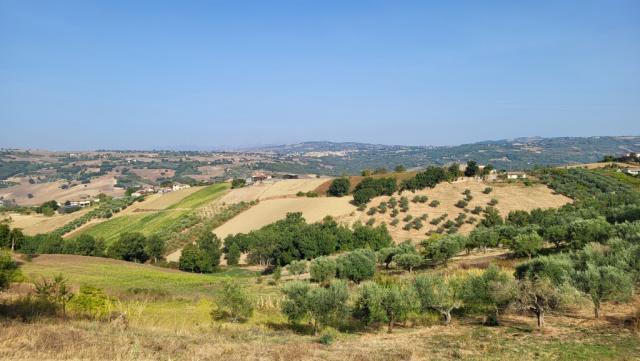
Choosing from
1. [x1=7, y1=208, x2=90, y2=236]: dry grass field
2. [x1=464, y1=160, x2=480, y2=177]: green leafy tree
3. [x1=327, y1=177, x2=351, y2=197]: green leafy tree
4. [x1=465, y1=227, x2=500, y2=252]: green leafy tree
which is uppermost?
[x1=464, y1=160, x2=480, y2=177]: green leafy tree

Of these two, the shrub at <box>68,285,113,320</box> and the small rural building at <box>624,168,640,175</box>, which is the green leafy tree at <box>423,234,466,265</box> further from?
the small rural building at <box>624,168,640,175</box>

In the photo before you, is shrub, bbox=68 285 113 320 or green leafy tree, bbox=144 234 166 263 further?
green leafy tree, bbox=144 234 166 263

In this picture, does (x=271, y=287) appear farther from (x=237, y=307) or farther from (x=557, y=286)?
(x=557, y=286)

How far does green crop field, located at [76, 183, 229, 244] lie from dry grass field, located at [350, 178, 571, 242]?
39158mm

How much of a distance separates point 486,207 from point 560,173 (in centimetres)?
2822

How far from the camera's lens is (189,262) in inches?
2432

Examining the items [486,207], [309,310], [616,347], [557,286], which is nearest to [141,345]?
[309,310]


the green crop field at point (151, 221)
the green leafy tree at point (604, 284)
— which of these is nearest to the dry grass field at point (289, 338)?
the green leafy tree at point (604, 284)

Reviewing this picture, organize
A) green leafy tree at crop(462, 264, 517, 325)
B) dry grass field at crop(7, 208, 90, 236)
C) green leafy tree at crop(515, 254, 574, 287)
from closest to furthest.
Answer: green leafy tree at crop(462, 264, 517, 325)
green leafy tree at crop(515, 254, 574, 287)
dry grass field at crop(7, 208, 90, 236)

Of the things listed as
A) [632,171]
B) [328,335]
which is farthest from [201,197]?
[632,171]

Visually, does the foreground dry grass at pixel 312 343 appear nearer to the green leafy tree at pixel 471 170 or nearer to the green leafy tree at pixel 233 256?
the green leafy tree at pixel 233 256

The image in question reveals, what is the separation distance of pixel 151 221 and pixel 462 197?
211ft

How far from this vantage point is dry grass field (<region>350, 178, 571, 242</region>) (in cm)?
7394

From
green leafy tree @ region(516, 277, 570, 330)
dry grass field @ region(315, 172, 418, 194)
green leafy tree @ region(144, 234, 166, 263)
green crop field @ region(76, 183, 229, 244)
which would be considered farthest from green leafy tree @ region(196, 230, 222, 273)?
green leafy tree @ region(516, 277, 570, 330)
